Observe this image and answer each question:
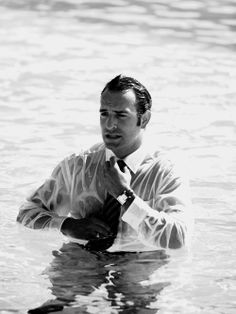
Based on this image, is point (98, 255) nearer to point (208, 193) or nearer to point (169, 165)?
point (169, 165)

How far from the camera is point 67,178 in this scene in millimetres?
6754

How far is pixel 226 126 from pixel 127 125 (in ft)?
16.4

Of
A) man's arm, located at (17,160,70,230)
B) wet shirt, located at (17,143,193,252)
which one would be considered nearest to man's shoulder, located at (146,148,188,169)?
wet shirt, located at (17,143,193,252)

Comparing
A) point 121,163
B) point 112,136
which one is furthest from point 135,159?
point 112,136

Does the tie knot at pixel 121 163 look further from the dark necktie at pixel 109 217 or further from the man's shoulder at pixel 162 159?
A: the man's shoulder at pixel 162 159

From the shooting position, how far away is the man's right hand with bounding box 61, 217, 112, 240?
6.34 m

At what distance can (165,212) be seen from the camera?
643cm

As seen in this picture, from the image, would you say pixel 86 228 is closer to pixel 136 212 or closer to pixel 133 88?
pixel 136 212

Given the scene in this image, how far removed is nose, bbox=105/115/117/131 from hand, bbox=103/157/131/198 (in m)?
0.29

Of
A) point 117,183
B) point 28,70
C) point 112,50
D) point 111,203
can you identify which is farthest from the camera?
point 112,50

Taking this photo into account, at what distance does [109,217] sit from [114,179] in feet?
1.48

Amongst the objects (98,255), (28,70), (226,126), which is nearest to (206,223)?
(98,255)

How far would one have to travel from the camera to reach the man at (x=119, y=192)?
20.6ft

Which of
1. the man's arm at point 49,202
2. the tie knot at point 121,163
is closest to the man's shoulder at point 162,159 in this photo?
the tie knot at point 121,163
